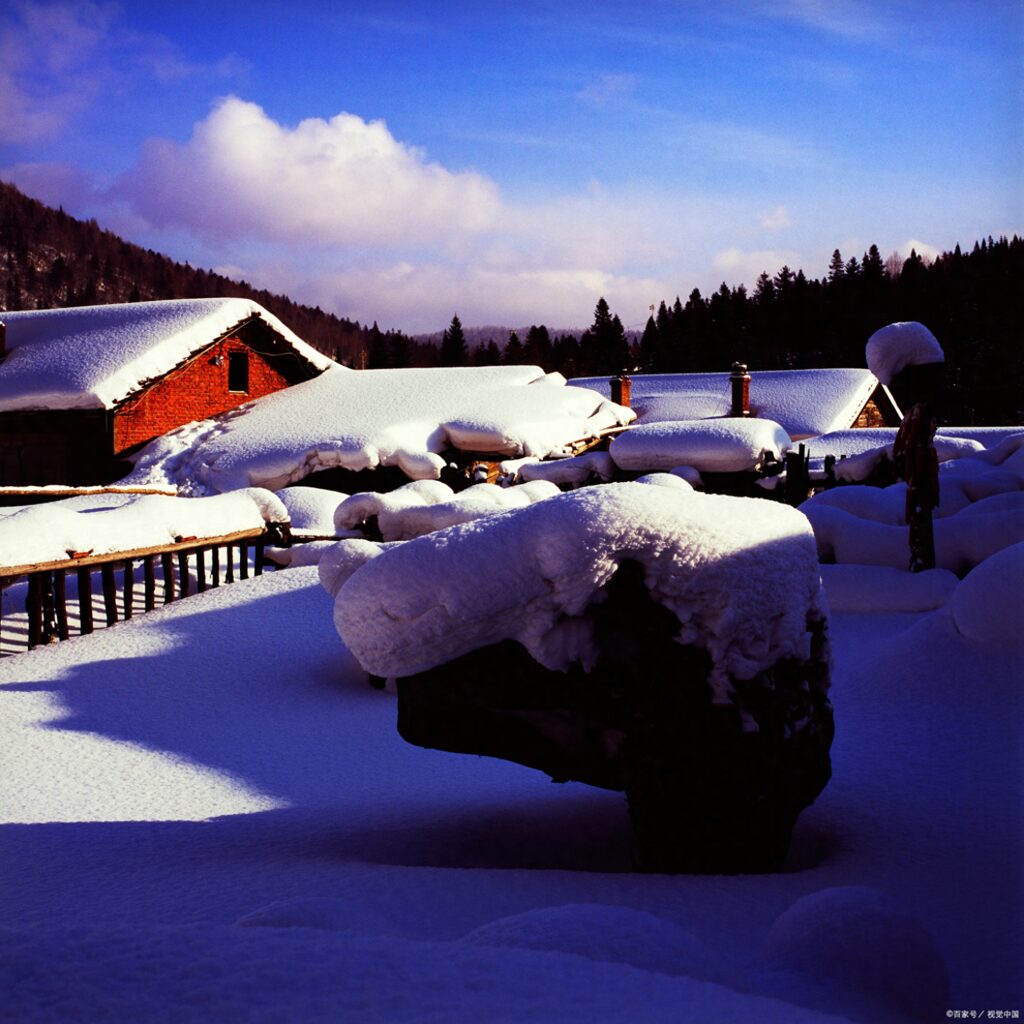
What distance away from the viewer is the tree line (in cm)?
4584

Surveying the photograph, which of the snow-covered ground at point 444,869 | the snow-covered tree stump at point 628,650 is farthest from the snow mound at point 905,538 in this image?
the snow-covered tree stump at point 628,650

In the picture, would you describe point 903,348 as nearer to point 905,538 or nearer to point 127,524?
point 905,538

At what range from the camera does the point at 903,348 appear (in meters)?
7.18

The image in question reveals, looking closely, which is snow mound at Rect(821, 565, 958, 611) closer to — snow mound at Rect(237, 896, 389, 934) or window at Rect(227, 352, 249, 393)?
snow mound at Rect(237, 896, 389, 934)

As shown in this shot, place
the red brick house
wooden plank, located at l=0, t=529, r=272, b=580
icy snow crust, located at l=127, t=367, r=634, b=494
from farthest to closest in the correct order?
the red brick house → icy snow crust, located at l=127, t=367, r=634, b=494 → wooden plank, located at l=0, t=529, r=272, b=580

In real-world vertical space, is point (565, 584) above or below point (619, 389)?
below

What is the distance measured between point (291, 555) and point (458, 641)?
30.1 ft

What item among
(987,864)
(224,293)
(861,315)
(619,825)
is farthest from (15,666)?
(224,293)

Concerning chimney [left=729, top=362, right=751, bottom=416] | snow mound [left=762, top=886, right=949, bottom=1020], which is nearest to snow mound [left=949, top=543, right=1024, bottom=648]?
snow mound [left=762, top=886, right=949, bottom=1020]

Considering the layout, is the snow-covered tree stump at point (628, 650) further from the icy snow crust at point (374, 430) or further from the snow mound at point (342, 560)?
the icy snow crust at point (374, 430)

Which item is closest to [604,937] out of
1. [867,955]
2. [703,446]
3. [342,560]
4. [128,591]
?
[867,955]

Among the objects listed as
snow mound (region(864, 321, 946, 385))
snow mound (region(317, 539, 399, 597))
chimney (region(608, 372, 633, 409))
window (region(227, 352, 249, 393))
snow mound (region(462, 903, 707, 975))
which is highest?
window (region(227, 352, 249, 393))

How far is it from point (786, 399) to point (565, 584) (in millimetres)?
27836

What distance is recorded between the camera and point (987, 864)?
2906 mm
